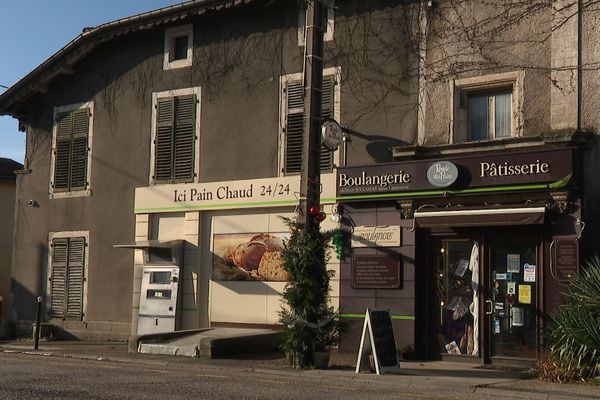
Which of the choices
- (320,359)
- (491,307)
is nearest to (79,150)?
(320,359)

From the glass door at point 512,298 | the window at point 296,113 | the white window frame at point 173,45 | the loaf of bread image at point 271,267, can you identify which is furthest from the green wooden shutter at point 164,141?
the glass door at point 512,298

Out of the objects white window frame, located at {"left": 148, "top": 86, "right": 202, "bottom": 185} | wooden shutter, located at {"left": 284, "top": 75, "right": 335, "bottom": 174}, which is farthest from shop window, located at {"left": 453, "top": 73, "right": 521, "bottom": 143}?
white window frame, located at {"left": 148, "top": 86, "right": 202, "bottom": 185}

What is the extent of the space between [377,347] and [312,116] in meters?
4.24

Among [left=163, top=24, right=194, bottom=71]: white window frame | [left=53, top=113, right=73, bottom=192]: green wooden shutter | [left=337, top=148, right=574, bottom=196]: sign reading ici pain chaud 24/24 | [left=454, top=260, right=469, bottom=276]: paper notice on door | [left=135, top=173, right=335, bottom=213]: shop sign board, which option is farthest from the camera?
[left=53, top=113, right=73, bottom=192]: green wooden shutter

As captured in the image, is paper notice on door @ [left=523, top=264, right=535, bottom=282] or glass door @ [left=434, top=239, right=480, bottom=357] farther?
glass door @ [left=434, top=239, right=480, bottom=357]

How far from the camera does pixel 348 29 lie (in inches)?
691

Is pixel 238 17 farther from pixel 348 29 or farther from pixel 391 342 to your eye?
pixel 391 342

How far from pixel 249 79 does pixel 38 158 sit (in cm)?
753

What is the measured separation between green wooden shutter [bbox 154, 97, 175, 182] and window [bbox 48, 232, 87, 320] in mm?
3073

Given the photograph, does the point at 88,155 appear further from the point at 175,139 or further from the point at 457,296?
the point at 457,296

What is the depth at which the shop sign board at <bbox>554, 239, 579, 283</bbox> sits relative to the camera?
13688mm

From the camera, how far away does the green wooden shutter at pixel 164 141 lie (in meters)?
20.0

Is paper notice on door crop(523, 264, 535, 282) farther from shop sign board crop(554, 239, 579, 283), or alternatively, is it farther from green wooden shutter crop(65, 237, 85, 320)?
green wooden shutter crop(65, 237, 85, 320)

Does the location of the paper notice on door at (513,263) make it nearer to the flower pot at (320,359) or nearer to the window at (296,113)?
the flower pot at (320,359)
